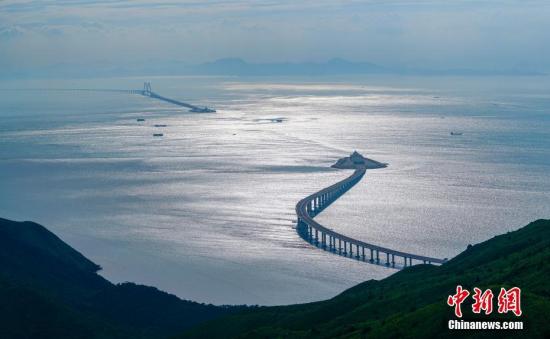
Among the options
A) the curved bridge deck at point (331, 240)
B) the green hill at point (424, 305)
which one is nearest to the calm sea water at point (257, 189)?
the curved bridge deck at point (331, 240)

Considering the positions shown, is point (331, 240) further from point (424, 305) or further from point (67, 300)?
point (424, 305)

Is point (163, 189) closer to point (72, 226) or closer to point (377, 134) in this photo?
point (72, 226)

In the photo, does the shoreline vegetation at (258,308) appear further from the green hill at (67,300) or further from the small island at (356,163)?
the small island at (356,163)

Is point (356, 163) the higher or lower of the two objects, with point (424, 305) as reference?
lower

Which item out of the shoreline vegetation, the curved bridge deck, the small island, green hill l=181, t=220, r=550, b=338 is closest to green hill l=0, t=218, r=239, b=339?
the shoreline vegetation

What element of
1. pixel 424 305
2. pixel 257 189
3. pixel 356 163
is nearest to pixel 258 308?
pixel 424 305

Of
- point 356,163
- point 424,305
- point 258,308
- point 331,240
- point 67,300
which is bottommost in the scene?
point 67,300

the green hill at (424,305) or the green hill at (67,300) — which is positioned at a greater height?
the green hill at (424,305)
